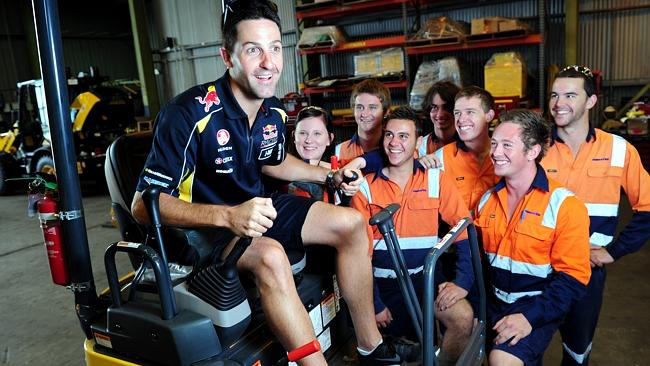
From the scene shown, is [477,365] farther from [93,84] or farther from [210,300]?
[93,84]

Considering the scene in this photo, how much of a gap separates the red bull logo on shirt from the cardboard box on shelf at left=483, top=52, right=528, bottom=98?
500 centimetres

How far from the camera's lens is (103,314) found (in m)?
2.13

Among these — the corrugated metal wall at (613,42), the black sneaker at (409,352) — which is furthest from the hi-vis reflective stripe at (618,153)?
the corrugated metal wall at (613,42)

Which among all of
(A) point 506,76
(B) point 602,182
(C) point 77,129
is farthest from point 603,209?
(C) point 77,129

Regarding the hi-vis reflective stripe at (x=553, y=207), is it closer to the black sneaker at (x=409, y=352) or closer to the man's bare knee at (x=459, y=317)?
the man's bare knee at (x=459, y=317)

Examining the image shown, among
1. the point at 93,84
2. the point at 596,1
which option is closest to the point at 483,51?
the point at 596,1

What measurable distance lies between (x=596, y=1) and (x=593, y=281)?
649cm

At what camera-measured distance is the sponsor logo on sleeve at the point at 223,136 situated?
2.03 metres

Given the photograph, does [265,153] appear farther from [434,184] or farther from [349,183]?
[434,184]

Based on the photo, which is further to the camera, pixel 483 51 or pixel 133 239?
pixel 483 51

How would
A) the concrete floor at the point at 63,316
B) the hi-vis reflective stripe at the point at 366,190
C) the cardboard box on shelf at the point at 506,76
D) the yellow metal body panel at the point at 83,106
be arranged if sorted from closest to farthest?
the hi-vis reflective stripe at the point at 366,190 → the concrete floor at the point at 63,316 → the cardboard box on shelf at the point at 506,76 → the yellow metal body panel at the point at 83,106

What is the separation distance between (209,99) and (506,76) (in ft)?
16.6

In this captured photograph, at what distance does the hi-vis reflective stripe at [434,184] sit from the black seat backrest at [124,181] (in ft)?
4.64

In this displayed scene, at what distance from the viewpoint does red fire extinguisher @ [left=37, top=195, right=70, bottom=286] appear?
6.95 ft
